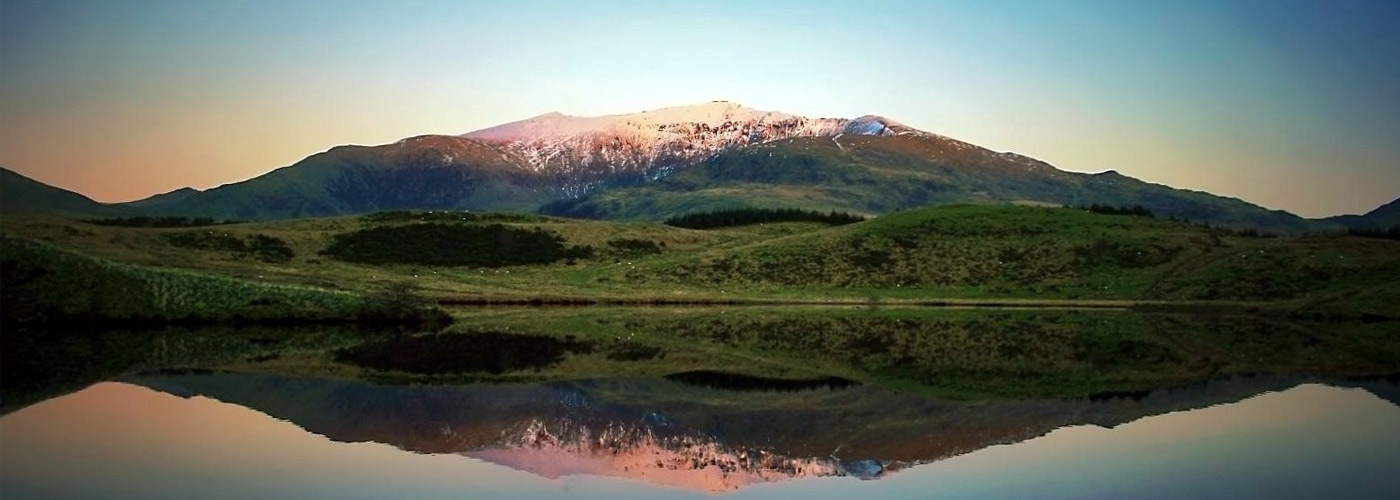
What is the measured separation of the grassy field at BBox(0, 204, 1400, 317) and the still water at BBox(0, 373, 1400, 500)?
4525cm

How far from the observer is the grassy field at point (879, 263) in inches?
3194

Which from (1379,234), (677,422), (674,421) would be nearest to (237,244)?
(674,421)

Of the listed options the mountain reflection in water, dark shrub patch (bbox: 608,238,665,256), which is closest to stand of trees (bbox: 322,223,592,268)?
dark shrub patch (bbox: 608,238,665,256)

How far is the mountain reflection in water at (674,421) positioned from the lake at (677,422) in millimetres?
95

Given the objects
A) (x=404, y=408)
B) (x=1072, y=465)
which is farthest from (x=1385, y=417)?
(x=404, y=408)

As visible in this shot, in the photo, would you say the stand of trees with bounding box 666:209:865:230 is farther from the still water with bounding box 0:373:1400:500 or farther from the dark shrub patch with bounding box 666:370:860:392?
the still water with bounding box 0:373:1400:500

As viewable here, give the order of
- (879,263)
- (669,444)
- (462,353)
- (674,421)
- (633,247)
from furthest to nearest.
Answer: (633,247) → (879,263) → (462,353) → (674,421) → (669,444)

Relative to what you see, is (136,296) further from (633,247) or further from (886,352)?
(633,247)

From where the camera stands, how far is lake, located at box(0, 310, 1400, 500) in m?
16.2

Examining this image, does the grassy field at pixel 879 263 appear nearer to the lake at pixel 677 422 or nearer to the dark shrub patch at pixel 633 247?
the dark shrub patch at pixel 633 247

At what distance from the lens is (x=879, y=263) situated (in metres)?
102

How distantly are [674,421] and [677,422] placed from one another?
14 centimetres

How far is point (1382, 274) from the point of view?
82125 mm

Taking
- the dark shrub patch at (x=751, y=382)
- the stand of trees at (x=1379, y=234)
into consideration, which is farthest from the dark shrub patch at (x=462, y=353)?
the stand of trees at (x=1379, y=234)
